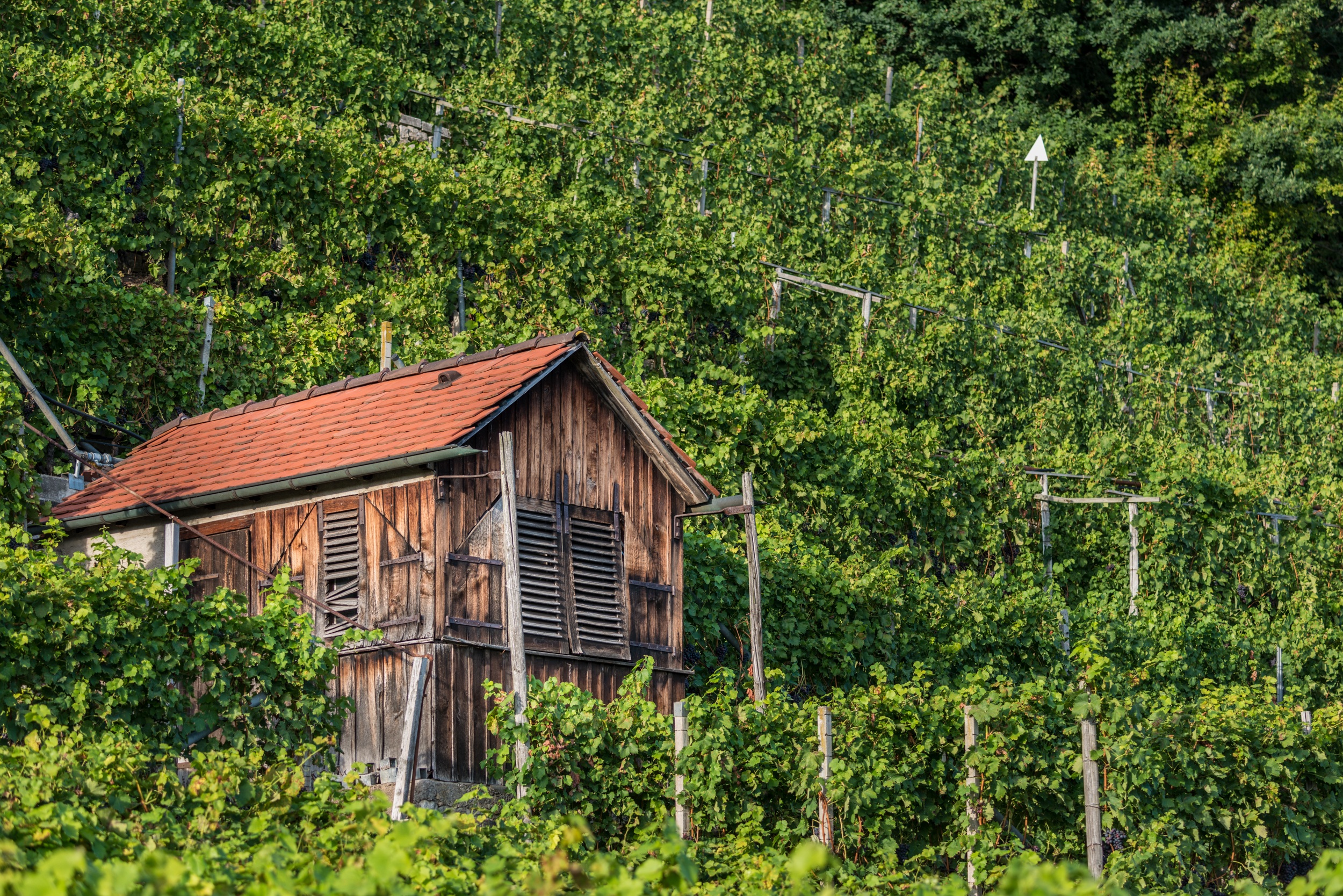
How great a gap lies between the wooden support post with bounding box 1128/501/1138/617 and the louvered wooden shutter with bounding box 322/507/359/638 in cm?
1227

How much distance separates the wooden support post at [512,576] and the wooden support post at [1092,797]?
13.6 feet

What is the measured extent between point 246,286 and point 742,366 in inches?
260

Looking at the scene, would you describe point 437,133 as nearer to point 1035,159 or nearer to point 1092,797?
point 1035,159

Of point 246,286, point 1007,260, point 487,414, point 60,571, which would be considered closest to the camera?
point 60,571

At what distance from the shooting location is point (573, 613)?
12.6 meters

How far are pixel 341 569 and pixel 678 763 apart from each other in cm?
313

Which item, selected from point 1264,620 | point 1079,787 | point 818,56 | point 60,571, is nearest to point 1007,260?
point 818,56

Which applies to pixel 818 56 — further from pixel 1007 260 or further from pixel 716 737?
pixel 716 737

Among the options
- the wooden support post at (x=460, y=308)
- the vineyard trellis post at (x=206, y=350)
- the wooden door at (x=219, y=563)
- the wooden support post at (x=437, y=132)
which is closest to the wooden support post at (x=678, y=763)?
the wooden door at (x=219, y=563)

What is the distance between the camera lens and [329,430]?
12.9 meters

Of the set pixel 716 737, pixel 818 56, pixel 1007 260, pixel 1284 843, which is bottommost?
pixel 1284 843

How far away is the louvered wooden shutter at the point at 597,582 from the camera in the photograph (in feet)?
41.8

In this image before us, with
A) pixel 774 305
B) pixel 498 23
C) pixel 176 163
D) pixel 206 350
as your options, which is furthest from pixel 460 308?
pixel 498 23

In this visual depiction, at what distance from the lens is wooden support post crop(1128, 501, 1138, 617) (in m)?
21.2
